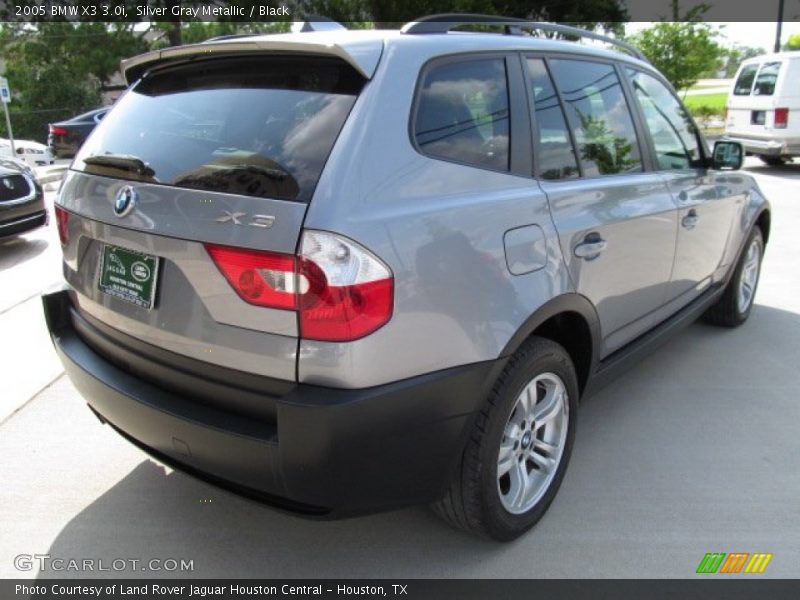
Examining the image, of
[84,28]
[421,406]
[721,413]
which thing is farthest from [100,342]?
[84,28]

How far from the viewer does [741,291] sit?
185 inches

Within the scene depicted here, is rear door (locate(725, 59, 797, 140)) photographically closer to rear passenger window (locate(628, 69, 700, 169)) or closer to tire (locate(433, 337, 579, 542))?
rear passenger window (locate(628, 69, 700, 169))

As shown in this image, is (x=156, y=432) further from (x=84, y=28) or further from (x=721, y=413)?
(x=84, y=28)

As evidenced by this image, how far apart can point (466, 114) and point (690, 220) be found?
182 centimetres

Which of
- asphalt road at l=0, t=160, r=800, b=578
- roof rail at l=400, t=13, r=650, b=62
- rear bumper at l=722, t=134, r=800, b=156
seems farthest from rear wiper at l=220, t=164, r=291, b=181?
rear bumper at l=722, t=134, r=800, b=156

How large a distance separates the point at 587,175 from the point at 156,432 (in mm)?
1960

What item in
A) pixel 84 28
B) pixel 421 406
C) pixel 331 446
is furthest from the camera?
pixel 84 28

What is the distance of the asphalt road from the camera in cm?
246

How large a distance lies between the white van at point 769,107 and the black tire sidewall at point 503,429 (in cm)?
1121

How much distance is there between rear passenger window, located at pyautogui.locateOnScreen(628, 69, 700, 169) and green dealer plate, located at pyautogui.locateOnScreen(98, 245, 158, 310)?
2.51 meters

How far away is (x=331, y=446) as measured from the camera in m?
1.85

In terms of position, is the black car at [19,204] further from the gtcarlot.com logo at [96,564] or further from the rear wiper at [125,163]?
the gtcarlot.com logo at [96,564]

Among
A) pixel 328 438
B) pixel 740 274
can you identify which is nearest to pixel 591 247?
pixel 328 438

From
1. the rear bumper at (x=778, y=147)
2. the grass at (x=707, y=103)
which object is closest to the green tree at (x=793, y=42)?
the grass at (x=707, y=103)
